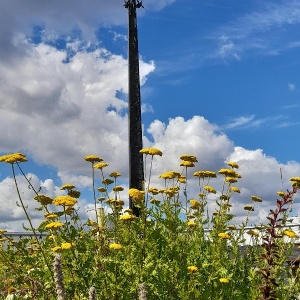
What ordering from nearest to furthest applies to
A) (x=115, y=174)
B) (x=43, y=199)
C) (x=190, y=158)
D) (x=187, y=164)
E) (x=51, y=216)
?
(x=51, y=216) < (x=43, y=199) < (x=187, y=164) < (x=190, y=158) < (x=115, y=174)

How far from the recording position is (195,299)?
634cm

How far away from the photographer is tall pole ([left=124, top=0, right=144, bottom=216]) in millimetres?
14195

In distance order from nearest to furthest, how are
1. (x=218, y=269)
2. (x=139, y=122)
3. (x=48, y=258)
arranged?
1. (x=218, y=269)
2. (x=48, y=258)
3. (x=139, y=122)

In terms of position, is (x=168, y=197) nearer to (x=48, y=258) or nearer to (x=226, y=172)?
(x=226, y=172)

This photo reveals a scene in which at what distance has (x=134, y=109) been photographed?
48.0ft

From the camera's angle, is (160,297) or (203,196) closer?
(160,297)

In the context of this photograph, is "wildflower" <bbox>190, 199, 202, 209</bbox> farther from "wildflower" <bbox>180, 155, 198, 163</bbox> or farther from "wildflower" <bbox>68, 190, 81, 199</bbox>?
"wildflower" <bbox>68, 190, 81, 199</bbox>

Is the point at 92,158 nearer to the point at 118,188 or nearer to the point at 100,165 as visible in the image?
the point at 100,165

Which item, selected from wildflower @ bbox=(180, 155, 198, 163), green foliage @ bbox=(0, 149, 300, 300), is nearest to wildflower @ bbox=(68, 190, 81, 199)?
green foliage @ bbox=(0, 149, 300, 300)

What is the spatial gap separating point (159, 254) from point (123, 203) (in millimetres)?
1928

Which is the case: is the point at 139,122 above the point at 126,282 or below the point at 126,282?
above

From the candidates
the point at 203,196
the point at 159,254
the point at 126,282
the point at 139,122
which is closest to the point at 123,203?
the point at 203,196

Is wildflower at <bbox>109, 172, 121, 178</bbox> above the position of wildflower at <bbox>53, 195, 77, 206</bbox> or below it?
above

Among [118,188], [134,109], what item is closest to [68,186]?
[118,188]
